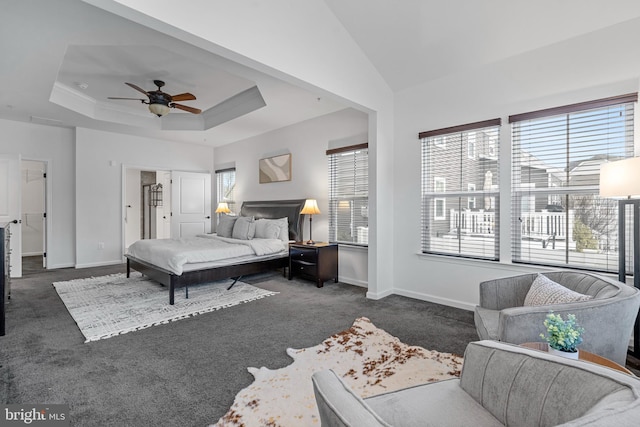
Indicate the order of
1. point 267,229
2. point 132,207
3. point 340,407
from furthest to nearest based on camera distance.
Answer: point 132,207 < point 267,229 < point 340,407

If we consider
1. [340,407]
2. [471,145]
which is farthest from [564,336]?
[471,145]

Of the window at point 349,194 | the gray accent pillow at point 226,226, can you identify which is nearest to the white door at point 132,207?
the gray accent pillow at point 226,226

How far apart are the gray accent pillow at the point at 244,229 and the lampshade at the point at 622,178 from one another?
4.60m

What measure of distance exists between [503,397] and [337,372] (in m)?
1.37

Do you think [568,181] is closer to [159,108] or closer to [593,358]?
[593,358]

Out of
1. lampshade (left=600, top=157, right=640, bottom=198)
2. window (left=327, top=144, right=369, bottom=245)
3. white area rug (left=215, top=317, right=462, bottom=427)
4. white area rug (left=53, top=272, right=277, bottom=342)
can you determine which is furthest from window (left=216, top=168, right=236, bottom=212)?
lampshade (left=600, top=157, right=640, bottom=198)

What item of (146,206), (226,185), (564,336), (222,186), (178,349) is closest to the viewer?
(564,336)

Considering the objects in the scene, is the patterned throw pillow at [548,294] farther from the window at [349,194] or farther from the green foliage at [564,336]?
the window at [349,194]

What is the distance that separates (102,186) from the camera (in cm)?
637

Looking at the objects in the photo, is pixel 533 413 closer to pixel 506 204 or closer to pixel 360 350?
pixel 360 350

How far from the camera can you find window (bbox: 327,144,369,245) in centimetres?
477

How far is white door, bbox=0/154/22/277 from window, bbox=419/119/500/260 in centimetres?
665

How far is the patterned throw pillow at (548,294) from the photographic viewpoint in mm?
1944

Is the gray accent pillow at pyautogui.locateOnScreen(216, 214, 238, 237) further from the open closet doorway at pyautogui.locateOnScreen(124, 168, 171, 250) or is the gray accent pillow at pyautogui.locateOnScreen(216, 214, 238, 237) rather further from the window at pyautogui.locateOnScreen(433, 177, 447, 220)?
the window at pyautogui.locateOnScreen(433, 177, 447, 220)
